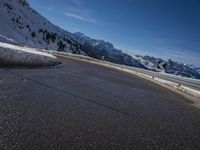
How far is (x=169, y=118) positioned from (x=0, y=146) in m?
5.73

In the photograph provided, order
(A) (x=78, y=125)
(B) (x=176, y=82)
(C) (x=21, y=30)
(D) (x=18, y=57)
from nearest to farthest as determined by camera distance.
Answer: (A) (x=78, y=125), (D) (x=18, y=57), (B) (x=176, y=82), (C) (x=21, y=30)

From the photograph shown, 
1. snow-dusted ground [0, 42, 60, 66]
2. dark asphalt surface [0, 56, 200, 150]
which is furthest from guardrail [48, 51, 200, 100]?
snow-dusted ground [0, 42, 60, 66]

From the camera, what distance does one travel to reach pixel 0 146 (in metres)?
3.31

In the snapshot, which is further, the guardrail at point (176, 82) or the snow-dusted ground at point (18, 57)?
the guardrail at point (176, 82)

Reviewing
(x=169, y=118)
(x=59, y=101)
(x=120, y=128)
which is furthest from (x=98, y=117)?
(x=169, y=118)

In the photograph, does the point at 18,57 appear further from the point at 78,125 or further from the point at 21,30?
the point at 21,30

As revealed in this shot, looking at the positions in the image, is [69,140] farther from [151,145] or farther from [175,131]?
[175,131]

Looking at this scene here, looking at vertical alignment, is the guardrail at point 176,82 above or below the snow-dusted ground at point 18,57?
below

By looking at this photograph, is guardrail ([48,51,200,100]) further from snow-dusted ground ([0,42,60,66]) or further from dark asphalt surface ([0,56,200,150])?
snow-dusted ground ([0,42,60,66])

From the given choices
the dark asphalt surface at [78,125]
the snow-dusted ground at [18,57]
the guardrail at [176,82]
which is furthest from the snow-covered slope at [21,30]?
the dark asphalt surface at [78,125]

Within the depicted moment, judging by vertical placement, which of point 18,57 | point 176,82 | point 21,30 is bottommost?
point 176,82

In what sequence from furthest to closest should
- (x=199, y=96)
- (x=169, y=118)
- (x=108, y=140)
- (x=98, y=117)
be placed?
1. (x=199, y=96)
2. (x=169, y=118)
3. (x=98, y=117)
4. (x=108, y=140)

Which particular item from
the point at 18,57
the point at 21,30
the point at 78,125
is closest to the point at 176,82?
the point at 18,57

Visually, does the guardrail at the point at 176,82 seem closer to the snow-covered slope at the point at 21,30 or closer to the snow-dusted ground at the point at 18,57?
the snow-dusted ground at the point at 18,57
